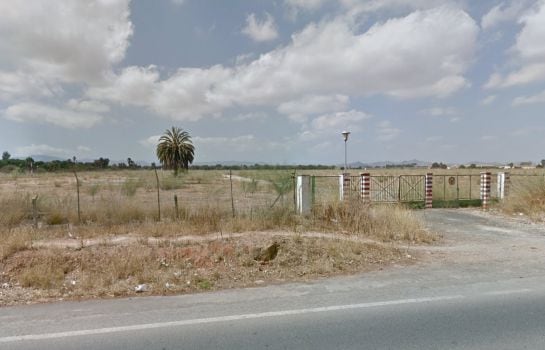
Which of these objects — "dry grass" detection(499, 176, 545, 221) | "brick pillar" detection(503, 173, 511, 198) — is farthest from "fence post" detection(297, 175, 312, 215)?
"brick pillar" detection(503, 173, 511, 198)

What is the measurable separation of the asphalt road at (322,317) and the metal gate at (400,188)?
13.4 m

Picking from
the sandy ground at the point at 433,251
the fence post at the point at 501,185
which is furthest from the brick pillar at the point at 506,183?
the sandy ground at the point at 433,251

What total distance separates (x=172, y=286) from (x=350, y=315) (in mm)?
3021

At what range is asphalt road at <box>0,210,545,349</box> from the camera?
12.7ft

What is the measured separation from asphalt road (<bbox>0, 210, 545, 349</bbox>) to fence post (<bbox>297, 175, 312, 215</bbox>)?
A: 512 cm

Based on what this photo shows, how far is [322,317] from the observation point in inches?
178

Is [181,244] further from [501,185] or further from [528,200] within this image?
[501,185]

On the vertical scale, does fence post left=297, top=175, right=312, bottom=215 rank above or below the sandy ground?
above

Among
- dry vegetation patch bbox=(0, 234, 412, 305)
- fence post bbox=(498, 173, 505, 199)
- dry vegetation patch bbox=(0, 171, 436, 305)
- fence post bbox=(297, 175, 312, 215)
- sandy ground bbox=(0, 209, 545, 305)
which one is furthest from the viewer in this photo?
fence post bbox=(498, 173, 505, 199)

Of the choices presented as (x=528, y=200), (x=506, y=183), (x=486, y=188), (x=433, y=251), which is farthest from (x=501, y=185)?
(x=433, y=251)

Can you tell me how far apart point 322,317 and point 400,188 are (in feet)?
54.1

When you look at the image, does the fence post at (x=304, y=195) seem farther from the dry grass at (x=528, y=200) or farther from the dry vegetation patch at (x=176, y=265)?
the dry grass at (x=528, y=200)

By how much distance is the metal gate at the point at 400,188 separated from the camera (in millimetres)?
19797

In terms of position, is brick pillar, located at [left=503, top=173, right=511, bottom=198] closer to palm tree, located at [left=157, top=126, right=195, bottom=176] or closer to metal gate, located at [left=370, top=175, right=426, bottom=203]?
metal gate, located at [left=370, top=175, right=426, bottom=203]
